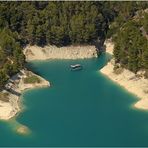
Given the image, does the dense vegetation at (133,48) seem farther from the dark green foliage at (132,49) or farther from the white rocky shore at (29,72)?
the white rocky shore at (29,72)

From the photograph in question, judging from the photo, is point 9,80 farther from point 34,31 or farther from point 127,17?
point 127,17

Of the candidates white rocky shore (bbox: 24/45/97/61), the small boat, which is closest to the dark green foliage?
the small boat

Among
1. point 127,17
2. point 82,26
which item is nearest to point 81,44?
point 82,26

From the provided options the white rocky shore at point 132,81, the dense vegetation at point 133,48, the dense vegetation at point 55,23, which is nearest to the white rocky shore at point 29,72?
the dense vegetation at point 55,23

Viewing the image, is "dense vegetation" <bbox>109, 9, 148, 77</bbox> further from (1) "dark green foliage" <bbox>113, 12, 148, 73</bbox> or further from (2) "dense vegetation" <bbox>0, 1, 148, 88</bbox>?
(2) "dense vegetation" <bbox>0, 1, 148, 88</bbox>

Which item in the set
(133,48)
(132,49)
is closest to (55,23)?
(132,49)

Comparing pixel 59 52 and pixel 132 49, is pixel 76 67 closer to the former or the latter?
pixel 59 52
